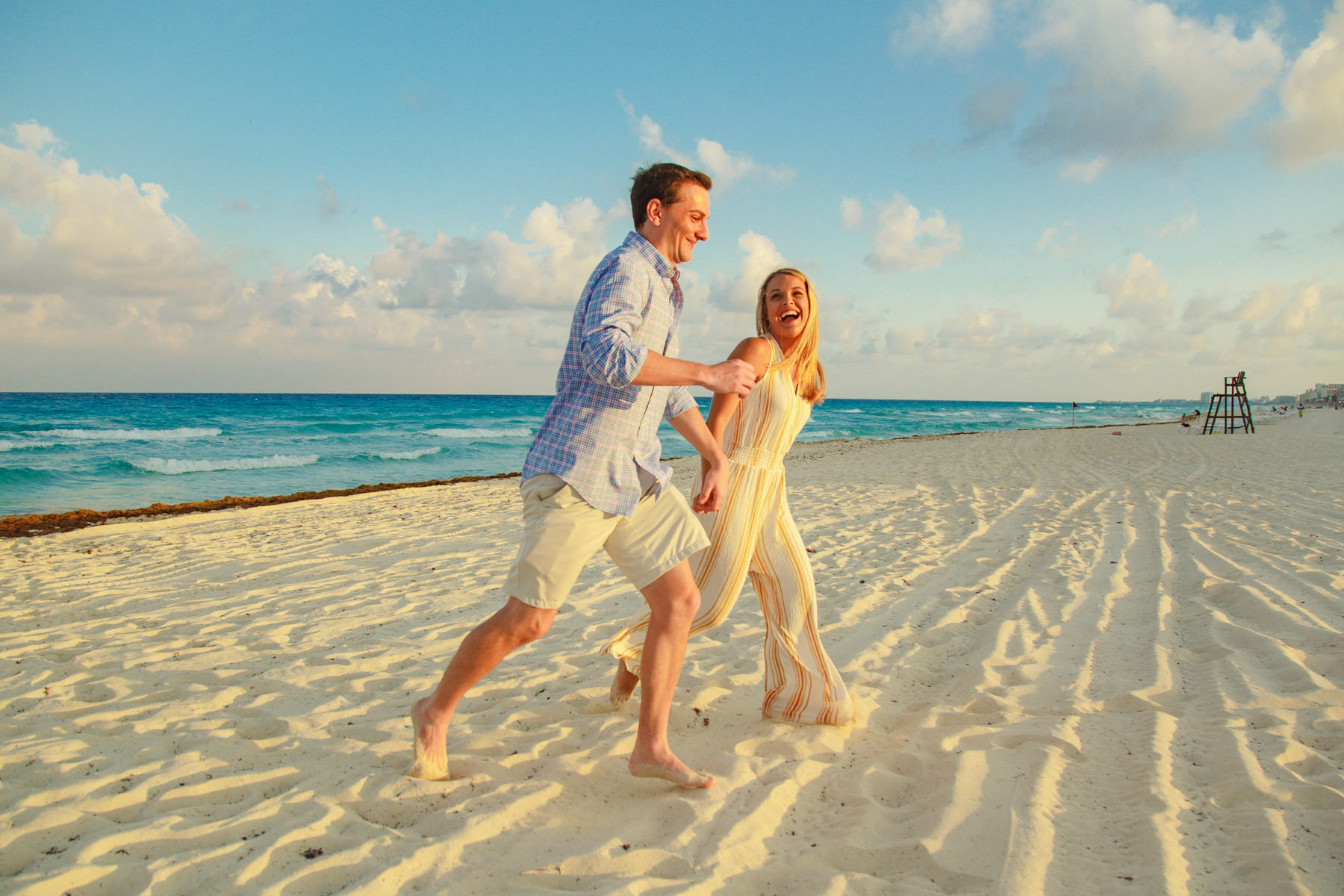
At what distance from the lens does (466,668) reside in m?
2.22

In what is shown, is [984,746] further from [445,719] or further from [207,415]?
[207,415]

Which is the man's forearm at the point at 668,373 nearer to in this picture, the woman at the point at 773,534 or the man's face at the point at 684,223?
the man's face at the point at 684,223

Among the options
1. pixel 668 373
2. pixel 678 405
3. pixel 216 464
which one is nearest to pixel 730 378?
pixel 668 373

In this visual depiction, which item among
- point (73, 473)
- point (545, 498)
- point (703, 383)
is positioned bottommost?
point (73, 473)

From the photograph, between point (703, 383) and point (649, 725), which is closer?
point (703, 383)

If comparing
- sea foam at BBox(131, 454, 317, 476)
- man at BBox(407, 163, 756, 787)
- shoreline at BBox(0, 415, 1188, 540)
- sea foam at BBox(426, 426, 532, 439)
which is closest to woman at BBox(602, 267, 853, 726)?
man at BBox(407, 163, 756, 787)

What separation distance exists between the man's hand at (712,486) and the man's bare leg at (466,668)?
708 millimetres

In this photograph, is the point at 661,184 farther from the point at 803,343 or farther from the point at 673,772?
the point at 673,772

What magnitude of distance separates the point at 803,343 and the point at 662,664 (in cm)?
135

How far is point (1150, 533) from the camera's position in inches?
245

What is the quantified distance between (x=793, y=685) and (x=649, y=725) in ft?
2.46

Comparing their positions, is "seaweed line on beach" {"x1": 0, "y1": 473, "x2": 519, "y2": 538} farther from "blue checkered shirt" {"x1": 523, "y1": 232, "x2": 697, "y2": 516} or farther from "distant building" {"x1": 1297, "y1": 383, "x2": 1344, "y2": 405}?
"distant building" {"x1": 1297, "y1": 383, "x2": 1344, "y2": 405}

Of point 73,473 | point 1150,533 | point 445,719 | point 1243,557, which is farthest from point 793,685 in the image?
point 73,473

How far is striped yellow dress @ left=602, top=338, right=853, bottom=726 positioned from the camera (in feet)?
8.66
